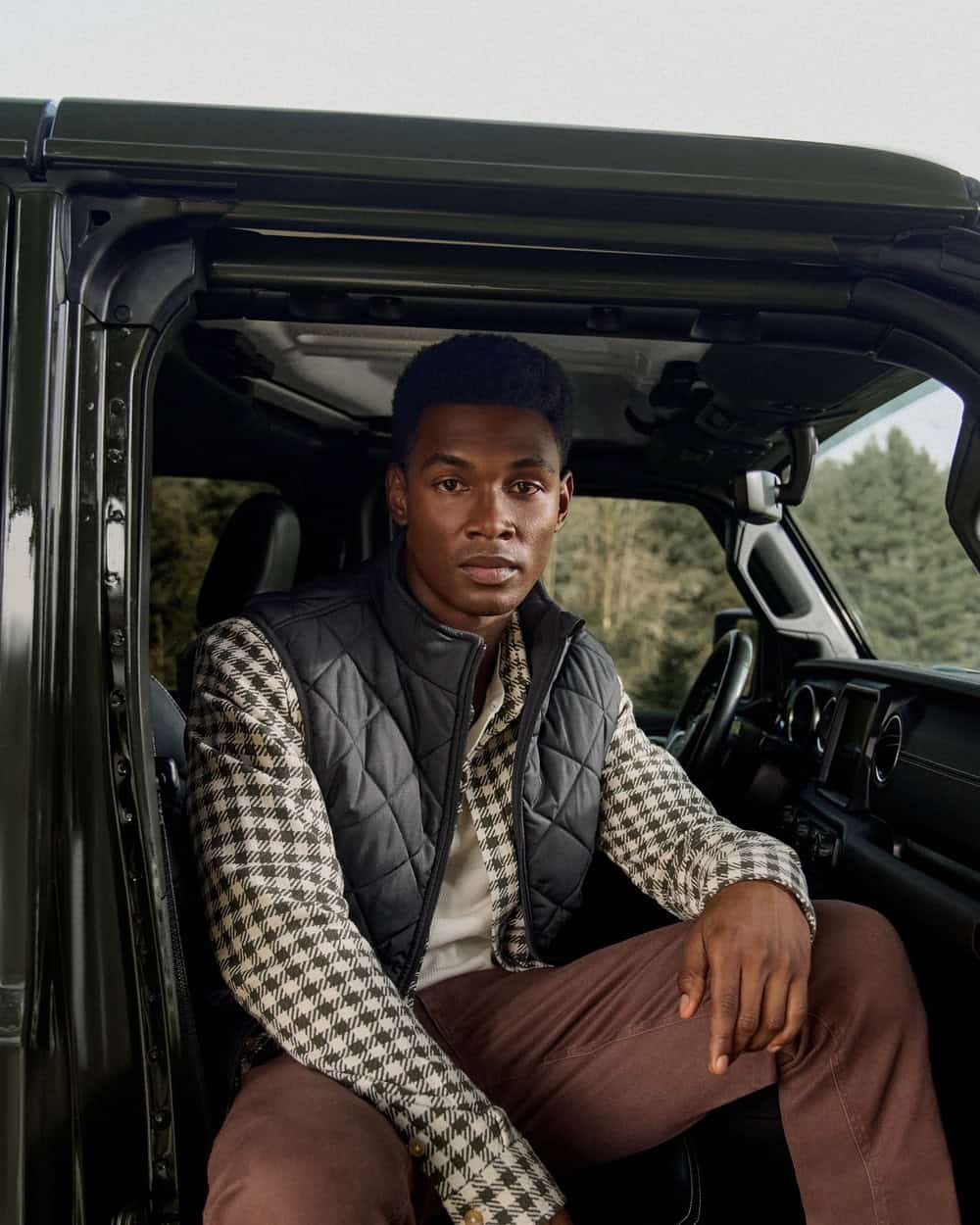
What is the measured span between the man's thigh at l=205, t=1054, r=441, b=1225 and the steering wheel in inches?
57.2

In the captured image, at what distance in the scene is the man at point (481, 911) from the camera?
1.34 metres

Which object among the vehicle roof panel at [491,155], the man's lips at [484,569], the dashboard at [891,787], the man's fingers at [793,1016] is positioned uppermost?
the vehicle roof panel at [491,155]

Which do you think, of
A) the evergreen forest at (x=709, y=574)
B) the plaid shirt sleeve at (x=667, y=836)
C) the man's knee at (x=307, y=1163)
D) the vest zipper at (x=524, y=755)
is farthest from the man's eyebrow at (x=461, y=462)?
the evergreen forest at (x=709, y=574)

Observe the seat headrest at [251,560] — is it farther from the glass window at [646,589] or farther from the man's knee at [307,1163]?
the glass window at [646,589]

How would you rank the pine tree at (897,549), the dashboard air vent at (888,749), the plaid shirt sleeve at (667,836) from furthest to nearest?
the pine tree at (897,549) → the dashboard air vent at (888,749) → the plaid shirt sleeve at (667,836)

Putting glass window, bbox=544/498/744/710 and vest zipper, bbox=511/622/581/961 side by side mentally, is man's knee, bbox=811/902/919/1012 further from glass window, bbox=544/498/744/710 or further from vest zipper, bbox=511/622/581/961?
glass window, bbox=544/498/744/710

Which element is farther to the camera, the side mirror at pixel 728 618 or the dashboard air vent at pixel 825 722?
the side mirror at pixel 728 618

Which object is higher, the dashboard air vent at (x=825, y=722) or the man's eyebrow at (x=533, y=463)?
the man's eyebrow at (x=533, y=463)

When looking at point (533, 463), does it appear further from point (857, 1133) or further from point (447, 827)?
point (857, 1133)

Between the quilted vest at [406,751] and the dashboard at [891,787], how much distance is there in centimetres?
61

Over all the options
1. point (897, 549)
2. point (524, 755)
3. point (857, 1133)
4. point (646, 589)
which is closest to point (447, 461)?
point (524, 755)

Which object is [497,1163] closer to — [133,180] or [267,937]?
[267,937]

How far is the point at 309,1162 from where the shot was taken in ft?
3.99

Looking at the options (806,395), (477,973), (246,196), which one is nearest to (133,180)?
(246,196)
